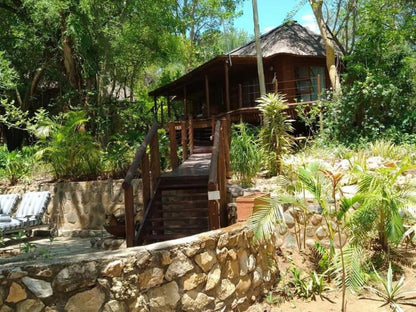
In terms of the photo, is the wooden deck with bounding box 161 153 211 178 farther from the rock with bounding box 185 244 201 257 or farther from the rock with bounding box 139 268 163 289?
the rock with bounding box 139 268 163 289

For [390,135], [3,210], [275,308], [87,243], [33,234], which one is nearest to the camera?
[275,308]

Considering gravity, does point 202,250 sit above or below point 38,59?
below

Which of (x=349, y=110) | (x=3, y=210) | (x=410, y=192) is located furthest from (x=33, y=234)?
(x=349, y=110)

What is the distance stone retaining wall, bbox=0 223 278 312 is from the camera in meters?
2.96

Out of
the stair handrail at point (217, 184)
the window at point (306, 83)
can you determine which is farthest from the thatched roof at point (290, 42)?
the stair handrail at point (217, 184)

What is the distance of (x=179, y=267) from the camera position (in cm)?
354

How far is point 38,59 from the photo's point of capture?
1464 cm

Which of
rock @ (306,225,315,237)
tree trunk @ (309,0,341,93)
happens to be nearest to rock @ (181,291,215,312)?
rock @ (306,225,315,237)

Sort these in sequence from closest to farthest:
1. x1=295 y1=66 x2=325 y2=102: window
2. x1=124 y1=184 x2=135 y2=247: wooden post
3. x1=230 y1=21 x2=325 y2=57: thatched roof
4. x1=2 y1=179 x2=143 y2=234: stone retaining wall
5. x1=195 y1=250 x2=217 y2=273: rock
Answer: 1. x1=195 y1=250 x2=217 y2=273: rock
2. x1=124 y1=184 x2=135 y2=247: wooden post
3. x1=2 y1=179 x2=143 y2=234: stone retaining wall
4. x1=230 y1=21 x2=325 y2=57: thatched roof
5. x1=295 y1=66 x2=325 y2=102: window

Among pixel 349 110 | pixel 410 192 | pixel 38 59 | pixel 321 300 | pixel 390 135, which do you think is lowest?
pixel 321 300

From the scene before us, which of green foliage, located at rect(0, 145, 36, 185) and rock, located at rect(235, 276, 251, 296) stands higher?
green foliage, located at rect(0, 145, 36, 185)

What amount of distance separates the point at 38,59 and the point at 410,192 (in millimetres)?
14113

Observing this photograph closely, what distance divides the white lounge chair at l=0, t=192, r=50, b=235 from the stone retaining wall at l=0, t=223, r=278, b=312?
4306mm

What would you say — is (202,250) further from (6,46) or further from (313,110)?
(6,46)
